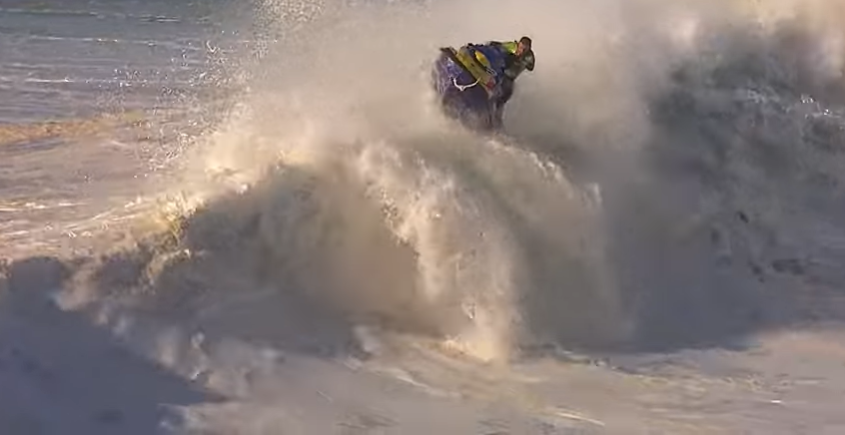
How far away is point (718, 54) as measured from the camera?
15.3m

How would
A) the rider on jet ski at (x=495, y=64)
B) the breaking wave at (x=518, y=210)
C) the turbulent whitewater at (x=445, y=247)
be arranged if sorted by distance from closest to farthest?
the turbulent whitewater at (x=445, y=247)
the breaking wave at (x=518, y=210)
the rider on jet ski at (x=495, y=64)

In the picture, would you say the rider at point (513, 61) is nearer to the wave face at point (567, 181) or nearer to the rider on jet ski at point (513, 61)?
the rider on jet ski at point (513, 61)

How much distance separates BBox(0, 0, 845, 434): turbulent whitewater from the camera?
806 centimetres

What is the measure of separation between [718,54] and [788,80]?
43.0 inches

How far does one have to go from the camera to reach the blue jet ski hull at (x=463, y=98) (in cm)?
1104

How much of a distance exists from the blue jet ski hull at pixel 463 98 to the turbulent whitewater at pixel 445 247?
127 mm

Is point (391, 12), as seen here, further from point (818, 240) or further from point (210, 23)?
point (210, 23)

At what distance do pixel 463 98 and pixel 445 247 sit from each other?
1857 millimetres

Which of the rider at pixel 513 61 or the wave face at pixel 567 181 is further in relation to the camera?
the rider at pixel 513 61

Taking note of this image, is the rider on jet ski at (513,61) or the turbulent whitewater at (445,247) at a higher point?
the rider on jet ski at (513,61)

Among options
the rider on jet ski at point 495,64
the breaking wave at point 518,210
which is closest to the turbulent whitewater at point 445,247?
the breaking wave at point 518,210

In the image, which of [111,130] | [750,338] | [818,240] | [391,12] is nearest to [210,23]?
[391,12]

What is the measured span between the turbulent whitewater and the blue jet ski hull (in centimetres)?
13

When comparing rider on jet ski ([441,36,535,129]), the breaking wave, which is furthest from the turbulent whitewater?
rider on jet ski ([441,36,535,129])
